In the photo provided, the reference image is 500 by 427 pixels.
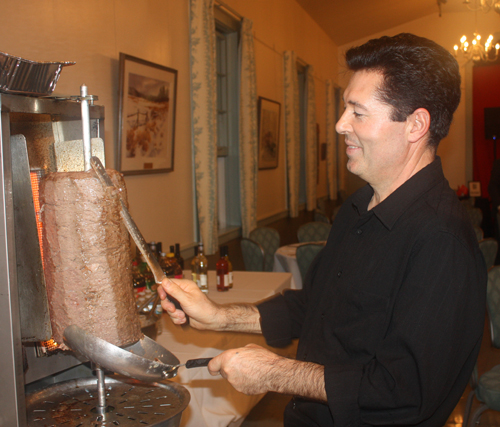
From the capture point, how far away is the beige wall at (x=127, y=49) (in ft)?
8.23

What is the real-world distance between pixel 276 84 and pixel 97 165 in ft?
20.6

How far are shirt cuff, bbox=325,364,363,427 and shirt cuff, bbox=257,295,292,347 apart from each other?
1.45 feet

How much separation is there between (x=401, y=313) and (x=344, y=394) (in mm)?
222

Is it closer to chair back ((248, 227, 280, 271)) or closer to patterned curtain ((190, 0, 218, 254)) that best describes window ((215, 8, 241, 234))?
chair back ((248, 227, 280, 271))

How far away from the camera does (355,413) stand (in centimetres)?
105

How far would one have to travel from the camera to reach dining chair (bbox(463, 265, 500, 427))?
7.70 feet

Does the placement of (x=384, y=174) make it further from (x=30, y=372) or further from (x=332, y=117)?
(x=332, y=117)

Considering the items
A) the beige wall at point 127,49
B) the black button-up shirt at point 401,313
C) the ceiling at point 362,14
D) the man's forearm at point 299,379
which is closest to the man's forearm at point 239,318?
the black button-up shirt at point 401,313

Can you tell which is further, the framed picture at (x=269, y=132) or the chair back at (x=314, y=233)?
the framed picture at (x=269, y=132)

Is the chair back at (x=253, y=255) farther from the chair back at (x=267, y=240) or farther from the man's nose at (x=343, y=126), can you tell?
the man's nose at (x=343, y=126)

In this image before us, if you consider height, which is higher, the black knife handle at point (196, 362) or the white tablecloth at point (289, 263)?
the black knife handle at point (196, 362)

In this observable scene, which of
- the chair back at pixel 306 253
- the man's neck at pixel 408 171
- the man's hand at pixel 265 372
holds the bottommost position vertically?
the chair back at pixel 306 253

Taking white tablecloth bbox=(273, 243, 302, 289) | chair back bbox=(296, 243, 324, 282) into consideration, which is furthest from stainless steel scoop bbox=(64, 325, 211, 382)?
white tablecloth bbox=(273, 243, 302, 289)

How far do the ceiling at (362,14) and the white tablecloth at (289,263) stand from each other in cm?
494
